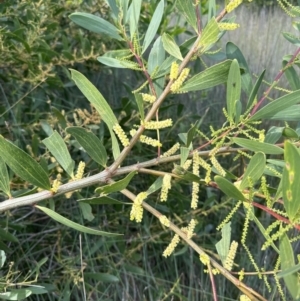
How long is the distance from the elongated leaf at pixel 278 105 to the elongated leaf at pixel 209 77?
0.07 m

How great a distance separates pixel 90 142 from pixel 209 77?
0.18 metres

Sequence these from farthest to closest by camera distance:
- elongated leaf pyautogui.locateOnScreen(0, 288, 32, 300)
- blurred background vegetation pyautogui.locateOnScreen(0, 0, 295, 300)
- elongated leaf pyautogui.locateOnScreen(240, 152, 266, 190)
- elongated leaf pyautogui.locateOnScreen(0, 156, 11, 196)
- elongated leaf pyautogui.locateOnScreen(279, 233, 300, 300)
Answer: blurred background vegetation pyautogui.locateOnScreen(0, 0, 295, 300), elongated leaf pyautogui.locateOnScreen(0, 288, 32, 300), elongated leaf pyautogui.locateOnScreen(0, 156, 11, 196), elongated leaf pyautogui.locateOnScreen(240, 152, 266, 190), elongated leaf pyautogui.locateOnScreen(279, 233, 300, 300)

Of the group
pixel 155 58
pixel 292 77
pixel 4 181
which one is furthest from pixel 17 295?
pixel 292 77

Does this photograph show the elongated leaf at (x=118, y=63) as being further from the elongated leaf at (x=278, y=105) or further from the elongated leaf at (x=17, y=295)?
the elongated leaf at (x=17, y=295)

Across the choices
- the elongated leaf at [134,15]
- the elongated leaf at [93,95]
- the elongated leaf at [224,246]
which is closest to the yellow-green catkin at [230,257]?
the elongated leaf at [224,246]

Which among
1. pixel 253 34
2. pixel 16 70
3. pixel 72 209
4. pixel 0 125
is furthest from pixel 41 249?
pixel 253 34

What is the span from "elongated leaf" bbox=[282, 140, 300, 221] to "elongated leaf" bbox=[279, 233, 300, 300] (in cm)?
3

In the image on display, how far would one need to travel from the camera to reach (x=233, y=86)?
0.59 metres

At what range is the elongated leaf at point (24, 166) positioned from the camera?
60cm

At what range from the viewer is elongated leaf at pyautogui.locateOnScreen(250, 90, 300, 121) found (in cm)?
57

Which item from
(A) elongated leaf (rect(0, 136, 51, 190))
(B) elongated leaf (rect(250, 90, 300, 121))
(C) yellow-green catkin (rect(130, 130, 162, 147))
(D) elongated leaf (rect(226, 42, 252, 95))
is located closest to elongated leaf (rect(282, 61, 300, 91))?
(D) elongated leaf (rect(226, 42, 252, 95))

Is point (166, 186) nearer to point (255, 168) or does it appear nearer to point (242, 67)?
point (255, 168)

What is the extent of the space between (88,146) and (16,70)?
0.75 meters

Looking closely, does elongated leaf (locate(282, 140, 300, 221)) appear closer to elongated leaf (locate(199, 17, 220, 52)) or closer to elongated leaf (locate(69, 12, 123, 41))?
elongated leaf (locate(199, 17, 220, 52))
